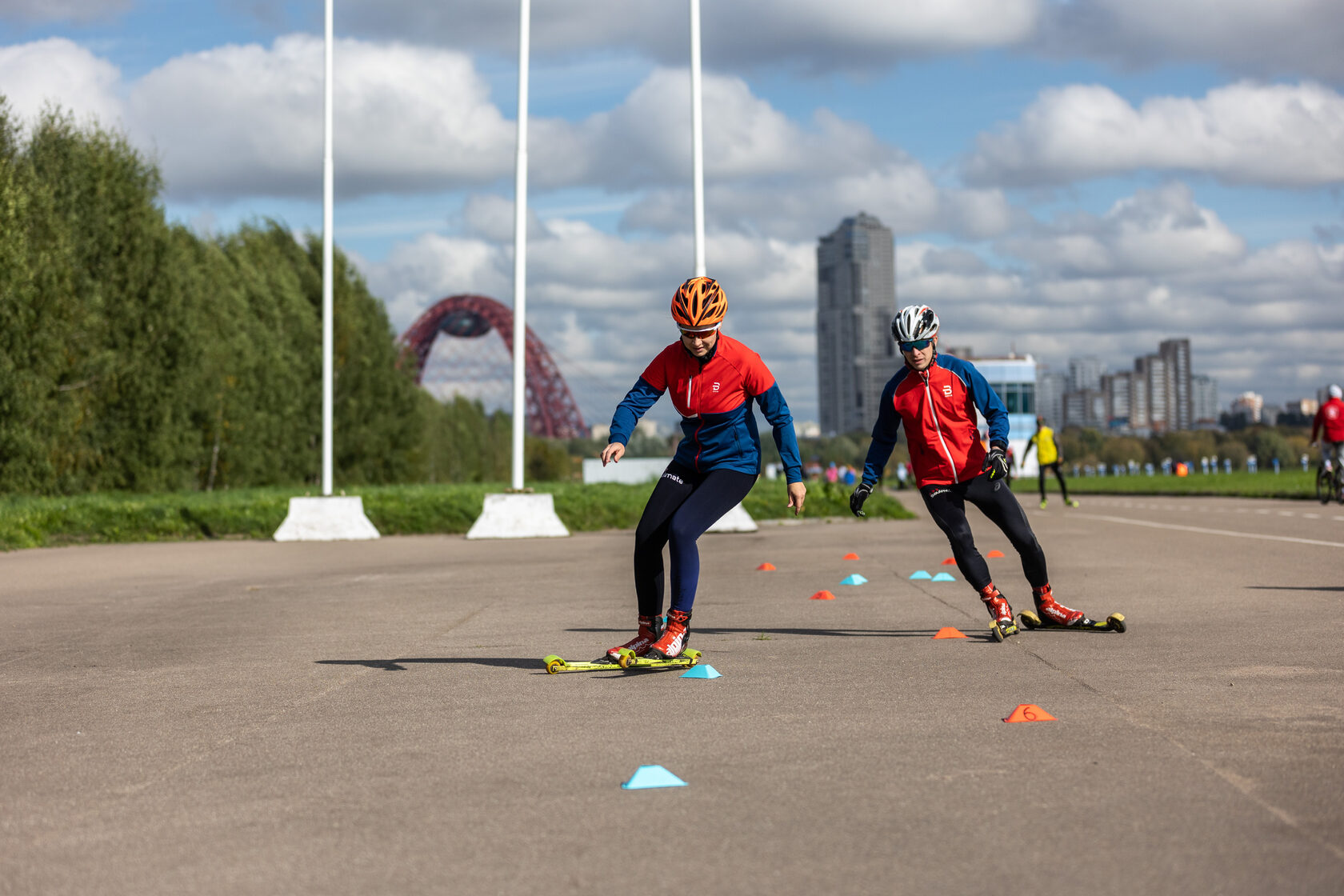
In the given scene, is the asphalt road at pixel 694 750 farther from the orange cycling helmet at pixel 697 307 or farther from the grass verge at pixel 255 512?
the grass verge at pixel 255 512

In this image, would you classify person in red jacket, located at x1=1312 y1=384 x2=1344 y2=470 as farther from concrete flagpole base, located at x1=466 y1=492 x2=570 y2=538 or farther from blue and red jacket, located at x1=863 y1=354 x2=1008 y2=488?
blue and red jacket, located at x1=863 y1=354 x2=1008 y2=488

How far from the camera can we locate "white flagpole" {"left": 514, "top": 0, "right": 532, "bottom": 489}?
22408 millimetres

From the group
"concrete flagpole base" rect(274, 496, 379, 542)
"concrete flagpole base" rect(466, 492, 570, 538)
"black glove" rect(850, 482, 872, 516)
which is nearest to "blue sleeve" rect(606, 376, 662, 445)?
"black glove" rect(850, 482, 872, 516)

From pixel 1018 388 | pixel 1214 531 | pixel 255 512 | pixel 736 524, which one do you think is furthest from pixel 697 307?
pixel 1018 388

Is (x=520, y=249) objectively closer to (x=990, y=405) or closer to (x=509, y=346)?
(x=990, y=405)

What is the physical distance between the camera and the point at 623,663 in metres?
7.27

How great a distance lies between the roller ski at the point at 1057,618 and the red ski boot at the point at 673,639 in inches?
99.4

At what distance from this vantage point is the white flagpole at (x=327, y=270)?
2336 cm

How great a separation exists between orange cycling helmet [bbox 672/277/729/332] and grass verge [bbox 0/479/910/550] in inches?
554

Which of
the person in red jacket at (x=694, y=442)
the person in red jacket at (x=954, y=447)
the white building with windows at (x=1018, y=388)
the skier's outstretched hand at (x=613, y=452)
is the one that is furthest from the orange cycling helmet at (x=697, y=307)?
the white building with windows at (x=1018, y=388)

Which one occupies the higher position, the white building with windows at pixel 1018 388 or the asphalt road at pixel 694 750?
the white building with windows at pixel 1018 388

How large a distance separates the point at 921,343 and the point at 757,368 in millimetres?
1356

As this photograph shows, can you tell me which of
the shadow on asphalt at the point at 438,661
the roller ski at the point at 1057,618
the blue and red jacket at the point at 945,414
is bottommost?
the shadow on asphalt at the point at 438,661

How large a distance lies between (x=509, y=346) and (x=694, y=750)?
112798 millimetres
